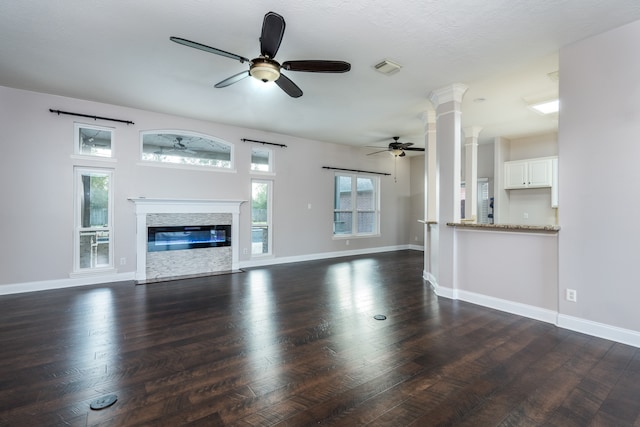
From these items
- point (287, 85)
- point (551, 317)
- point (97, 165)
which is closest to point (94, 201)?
point (97, 165)

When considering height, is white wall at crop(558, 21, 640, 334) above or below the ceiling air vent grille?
below

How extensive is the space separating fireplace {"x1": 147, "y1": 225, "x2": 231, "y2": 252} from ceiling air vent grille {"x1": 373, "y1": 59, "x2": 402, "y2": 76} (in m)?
4.04

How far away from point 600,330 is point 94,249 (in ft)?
22.0

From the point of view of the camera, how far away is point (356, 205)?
8164 millimetres

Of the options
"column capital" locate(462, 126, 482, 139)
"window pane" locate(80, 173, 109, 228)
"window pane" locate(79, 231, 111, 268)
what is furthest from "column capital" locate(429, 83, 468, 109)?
"window pane" locate(79, 231, 111, 268)

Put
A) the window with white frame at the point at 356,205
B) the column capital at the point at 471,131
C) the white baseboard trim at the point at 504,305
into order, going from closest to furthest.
→ the white baseboard trim at the point at 504,305 < the column capital at the point at 471,131 < the window with white frame at the point at 356,205

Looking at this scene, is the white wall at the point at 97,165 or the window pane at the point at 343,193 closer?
the white wall at the point at 97,165

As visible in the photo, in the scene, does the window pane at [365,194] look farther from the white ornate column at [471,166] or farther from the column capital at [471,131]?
the column capital at [471,131]

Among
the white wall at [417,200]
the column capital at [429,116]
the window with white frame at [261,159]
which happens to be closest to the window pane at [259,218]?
the window with white frame at [261,159]

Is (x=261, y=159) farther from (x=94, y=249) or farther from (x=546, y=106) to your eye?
(x=546, y=106)

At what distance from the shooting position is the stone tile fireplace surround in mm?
5098

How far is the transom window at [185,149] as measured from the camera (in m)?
5.34

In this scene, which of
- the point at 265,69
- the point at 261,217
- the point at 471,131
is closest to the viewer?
the point at 265,69

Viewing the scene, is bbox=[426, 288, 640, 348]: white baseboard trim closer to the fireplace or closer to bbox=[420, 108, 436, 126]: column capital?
bbox=[420, 108, 436, 126]: column capital
